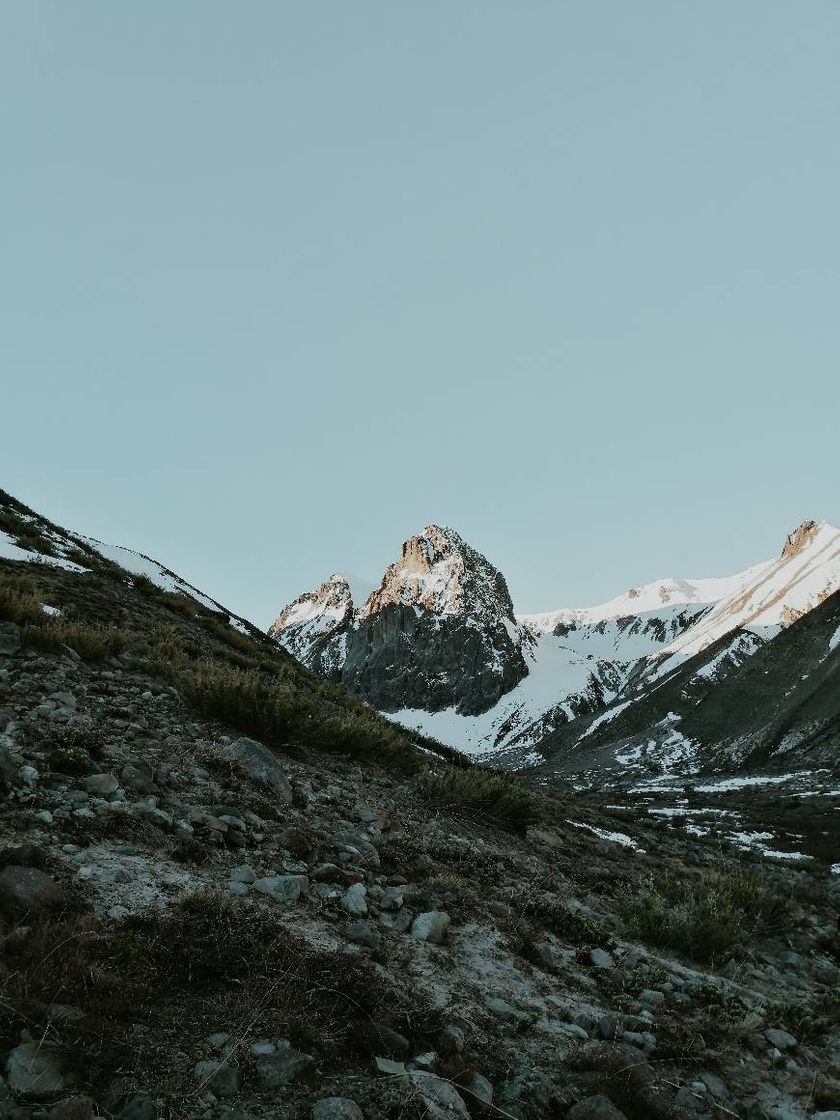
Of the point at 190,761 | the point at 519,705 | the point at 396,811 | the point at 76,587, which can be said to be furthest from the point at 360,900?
the point at 519,705

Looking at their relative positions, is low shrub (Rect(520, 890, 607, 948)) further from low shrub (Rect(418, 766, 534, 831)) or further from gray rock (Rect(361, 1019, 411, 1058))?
low shrub (Rect(418, 766, 534, 831))

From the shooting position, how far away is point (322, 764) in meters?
9.41

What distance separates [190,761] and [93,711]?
154 centimetres

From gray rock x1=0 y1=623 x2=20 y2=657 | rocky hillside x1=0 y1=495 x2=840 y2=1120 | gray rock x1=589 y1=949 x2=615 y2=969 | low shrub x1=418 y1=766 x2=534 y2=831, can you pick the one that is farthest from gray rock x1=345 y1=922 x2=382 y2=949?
gray rock x1=0 y1=623 x2=20 y2=657

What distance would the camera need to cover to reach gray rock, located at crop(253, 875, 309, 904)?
4.86m

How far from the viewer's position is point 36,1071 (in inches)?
104

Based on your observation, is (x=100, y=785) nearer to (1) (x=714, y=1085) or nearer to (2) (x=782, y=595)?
(1) (x=714, y=1085)

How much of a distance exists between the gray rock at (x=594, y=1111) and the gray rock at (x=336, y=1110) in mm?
1171

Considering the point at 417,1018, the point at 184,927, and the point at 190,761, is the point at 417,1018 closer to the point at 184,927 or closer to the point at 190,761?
the point at 184,927

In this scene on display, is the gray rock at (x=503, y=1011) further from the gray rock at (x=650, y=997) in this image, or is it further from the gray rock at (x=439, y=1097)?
the gray rock at (x=650, y=997)

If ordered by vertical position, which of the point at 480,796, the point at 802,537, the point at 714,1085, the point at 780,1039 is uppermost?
the point at 802,537

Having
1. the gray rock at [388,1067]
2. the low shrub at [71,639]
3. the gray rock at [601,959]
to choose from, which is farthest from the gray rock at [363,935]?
the low shrub at [71,639]

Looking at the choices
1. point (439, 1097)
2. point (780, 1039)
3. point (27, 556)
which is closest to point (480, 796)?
point (780, 1039)

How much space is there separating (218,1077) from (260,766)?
14.8 feet
